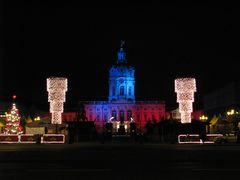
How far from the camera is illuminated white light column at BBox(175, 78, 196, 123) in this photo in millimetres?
61531

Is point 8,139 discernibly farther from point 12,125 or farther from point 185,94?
point 185,94

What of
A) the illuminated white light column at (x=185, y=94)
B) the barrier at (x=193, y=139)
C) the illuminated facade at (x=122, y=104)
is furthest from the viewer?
the illuminated facade at (x=122, y=104)

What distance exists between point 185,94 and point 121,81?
109 m

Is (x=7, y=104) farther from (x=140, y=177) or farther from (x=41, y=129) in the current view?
(x=140, y=177)

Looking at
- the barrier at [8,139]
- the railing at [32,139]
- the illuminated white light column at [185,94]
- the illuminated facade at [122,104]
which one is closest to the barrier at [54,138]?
the railing at [32,139]

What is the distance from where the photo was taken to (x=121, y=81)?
170125 millimetres

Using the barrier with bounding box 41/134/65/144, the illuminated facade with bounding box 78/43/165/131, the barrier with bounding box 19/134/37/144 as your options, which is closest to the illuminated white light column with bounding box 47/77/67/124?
the barrier with bounding box 19/134/37/144

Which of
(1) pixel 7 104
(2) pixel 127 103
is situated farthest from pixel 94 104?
(1) pixel 7 104

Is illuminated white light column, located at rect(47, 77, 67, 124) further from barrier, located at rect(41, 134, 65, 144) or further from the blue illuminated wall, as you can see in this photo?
the blue illuminated wall

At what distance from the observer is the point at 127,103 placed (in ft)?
555

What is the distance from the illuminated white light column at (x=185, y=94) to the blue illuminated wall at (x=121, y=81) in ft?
350

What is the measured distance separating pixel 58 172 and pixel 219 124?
1744 inches

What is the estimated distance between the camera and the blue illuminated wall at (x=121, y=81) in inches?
6693

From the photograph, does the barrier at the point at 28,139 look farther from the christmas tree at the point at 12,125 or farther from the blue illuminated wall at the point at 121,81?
the blue illuminated wall at the point at 121,81
